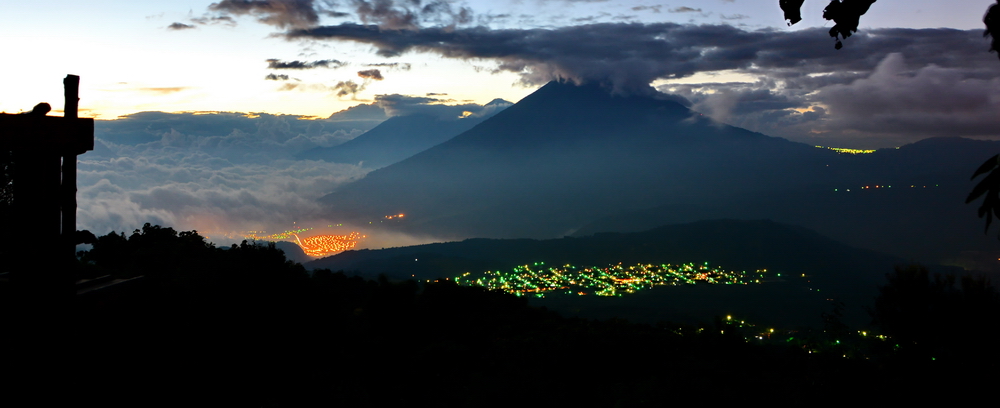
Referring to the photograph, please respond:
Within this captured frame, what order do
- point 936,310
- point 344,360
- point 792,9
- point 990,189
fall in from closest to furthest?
point 990,189 < point 792,9 < point 344,360 < point 936,310

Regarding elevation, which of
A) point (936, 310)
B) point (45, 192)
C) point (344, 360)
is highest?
point (45, 192)

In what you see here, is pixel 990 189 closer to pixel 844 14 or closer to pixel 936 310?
pixel 844 14

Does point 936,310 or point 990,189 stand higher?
point 990,189

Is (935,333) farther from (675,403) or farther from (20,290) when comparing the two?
(20,290)

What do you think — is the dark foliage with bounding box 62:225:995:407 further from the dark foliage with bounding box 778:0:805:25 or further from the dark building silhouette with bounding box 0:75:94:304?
the dark foliage with bounding box 778:0:805:25

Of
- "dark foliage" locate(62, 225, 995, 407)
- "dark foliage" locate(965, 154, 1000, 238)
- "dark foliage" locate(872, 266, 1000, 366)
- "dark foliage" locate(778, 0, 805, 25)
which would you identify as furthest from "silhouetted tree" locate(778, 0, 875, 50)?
"dark foliage" locate(872, 266, 1000, 366)

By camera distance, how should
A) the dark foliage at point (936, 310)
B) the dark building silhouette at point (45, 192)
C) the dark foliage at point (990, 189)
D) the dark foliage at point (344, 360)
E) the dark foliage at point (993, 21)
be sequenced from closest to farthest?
the dark foliage at point (990, 189) < the dark foliage at point (993, 21) < the dark building silhouette at point (45, 192) < the dark foliage at point (344, 360) < the dark foliage at point (936, 310)

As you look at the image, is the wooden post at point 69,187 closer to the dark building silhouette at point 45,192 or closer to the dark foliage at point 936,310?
the dark building silhouette at point 45,192

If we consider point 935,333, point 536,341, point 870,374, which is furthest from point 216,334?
point 935,333

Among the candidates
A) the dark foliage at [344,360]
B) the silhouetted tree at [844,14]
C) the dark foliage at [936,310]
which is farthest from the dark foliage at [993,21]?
the dark foliage at [936,310]

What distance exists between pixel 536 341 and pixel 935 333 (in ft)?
82.5

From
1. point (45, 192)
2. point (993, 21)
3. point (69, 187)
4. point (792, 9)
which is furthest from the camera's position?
point (69, 187)

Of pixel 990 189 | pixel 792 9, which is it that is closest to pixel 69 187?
pixel 792 9

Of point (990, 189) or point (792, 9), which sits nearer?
point (990, 189)
